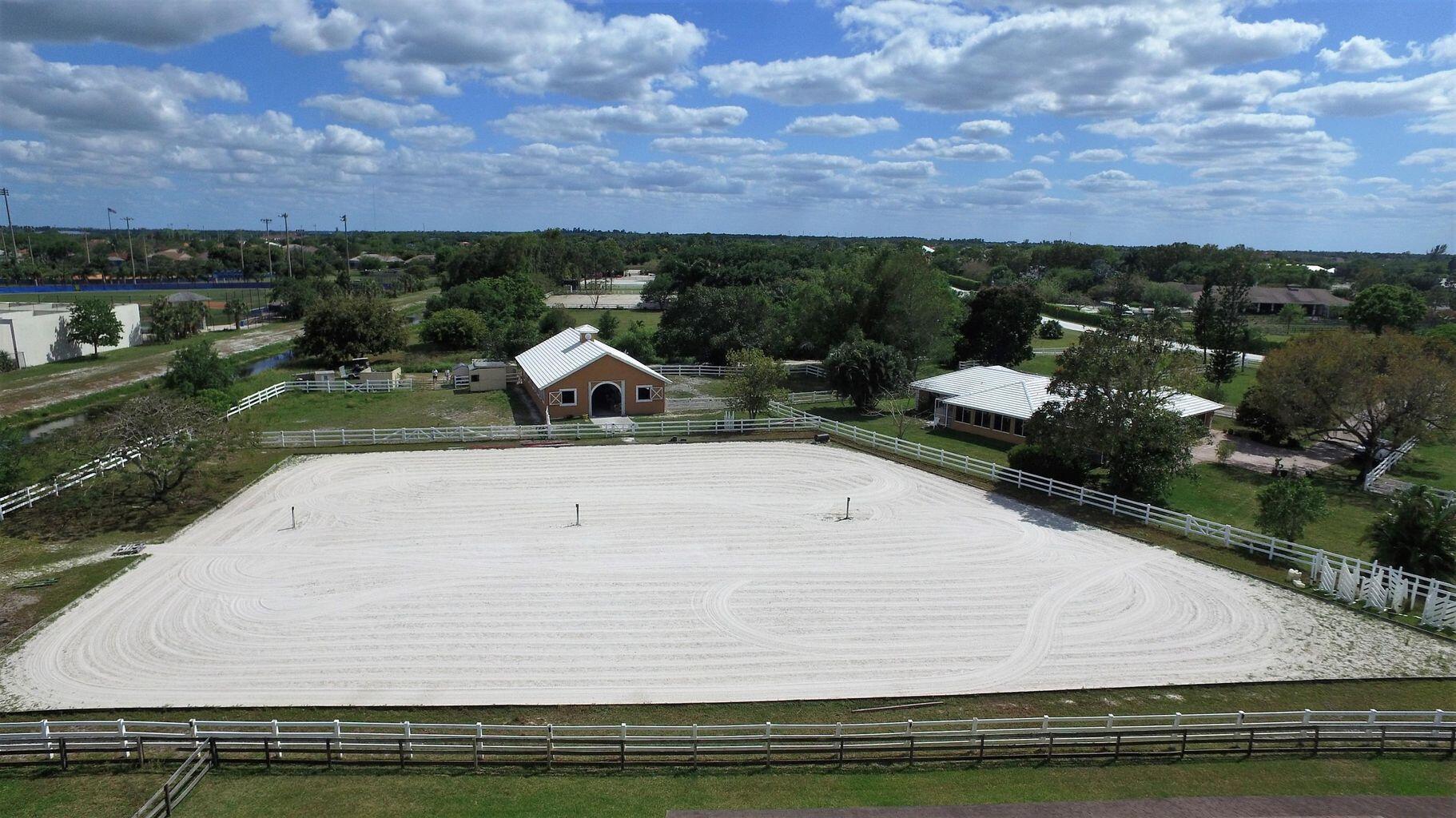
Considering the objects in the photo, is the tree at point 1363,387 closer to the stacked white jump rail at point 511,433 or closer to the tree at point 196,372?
the stacked white jump rail at point 511,433

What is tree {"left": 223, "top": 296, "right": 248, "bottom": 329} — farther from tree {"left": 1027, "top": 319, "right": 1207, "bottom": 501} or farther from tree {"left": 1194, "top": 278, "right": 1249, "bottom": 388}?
tree {"left": 1194, "top": 278, "right": 1249, "bottom": 388}

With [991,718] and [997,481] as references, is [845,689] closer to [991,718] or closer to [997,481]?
[991,718]

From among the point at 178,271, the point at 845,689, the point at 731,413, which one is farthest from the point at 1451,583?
the point at 178,271

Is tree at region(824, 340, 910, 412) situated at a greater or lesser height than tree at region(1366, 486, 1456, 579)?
greater

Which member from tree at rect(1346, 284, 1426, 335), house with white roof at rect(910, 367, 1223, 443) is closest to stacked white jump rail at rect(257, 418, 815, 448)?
house with white roof at rect(910, 367, 1223, 443)

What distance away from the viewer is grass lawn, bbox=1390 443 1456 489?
33.5 m

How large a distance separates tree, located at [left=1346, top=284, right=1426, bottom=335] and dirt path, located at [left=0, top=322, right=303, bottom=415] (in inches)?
3774

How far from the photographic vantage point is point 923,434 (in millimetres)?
39812

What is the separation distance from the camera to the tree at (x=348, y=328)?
2267 inches

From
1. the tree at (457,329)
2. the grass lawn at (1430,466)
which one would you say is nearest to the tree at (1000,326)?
the grass lawn at (1430,466)

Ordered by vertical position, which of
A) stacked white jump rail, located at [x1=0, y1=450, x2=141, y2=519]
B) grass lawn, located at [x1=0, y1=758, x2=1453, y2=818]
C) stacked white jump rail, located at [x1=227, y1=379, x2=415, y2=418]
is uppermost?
stacked white jump rail, located at [x1=227, y1=379, x2=415, y2=418]

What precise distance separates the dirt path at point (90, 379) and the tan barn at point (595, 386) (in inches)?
1197

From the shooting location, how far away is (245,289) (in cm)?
12219

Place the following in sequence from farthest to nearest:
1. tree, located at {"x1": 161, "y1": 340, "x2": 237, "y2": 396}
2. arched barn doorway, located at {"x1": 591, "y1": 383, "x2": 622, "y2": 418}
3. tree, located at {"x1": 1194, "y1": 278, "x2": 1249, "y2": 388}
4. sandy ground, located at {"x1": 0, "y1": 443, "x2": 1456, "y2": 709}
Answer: tree, located at {"x1": 1194, "y1": 278, "x2": 1249, "y2": 388} < tree, located at {"x1": 161, "y1": 340, "x2": 237, "y2": 396} < arched barn doorway, located at {"x1": 591, "y1": 383, "x2": 622, "y2": 418} < sandy ground, located at {"x1": 0, "y1": 443, "x2": 1456, "y2": 709}
